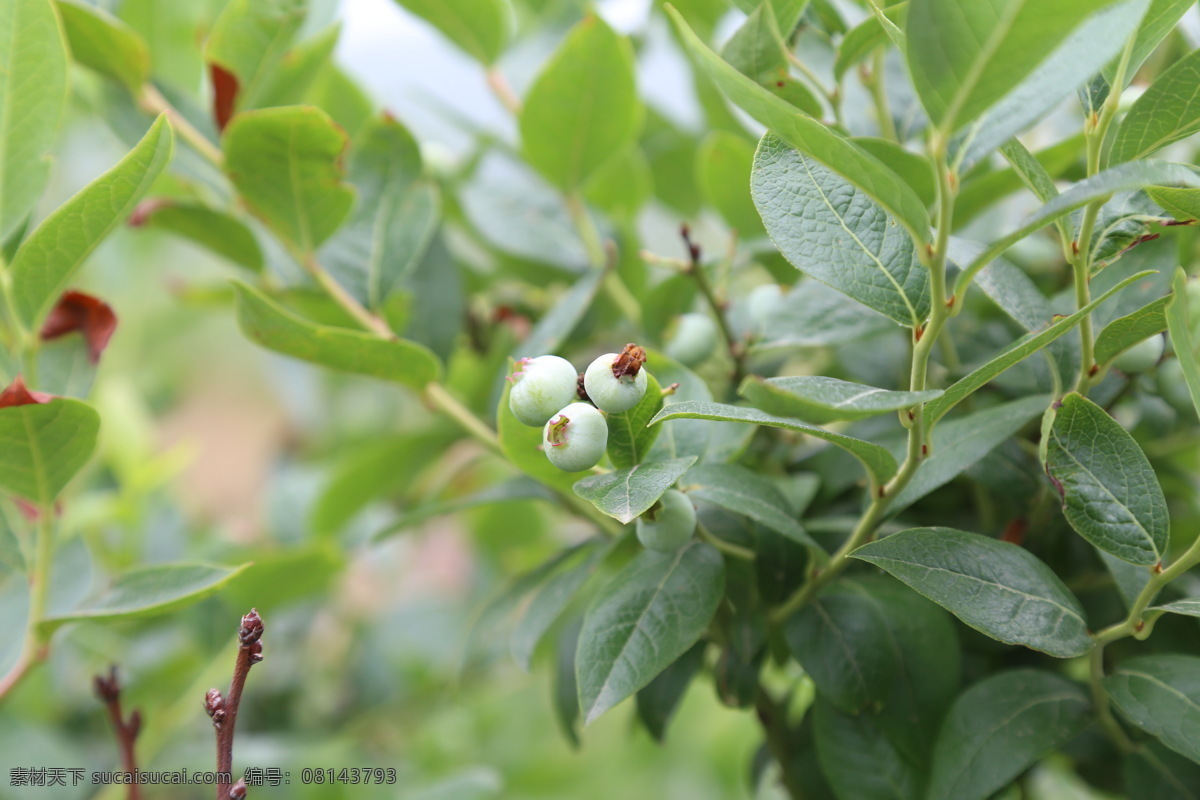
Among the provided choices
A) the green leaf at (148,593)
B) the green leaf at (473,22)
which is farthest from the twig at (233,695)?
the green leaf at (473,22)

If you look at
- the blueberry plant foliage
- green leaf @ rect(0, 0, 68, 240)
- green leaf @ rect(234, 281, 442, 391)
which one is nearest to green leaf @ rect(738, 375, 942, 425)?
the blueberry plant foliage

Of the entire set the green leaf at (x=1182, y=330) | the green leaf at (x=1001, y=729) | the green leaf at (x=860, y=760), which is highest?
the green leaf at (x=1182, y=330)

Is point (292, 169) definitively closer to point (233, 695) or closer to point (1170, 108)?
A: point (233, 695)

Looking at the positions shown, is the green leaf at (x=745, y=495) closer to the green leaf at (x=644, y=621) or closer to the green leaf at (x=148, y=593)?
the green leaf at (x=644, y=621)

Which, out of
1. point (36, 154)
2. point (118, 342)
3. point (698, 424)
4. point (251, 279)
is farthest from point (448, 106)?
point (118, 342)

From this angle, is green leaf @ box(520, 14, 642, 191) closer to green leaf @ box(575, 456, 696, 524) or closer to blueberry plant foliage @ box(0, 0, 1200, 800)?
blueberry plant foliage @ box(0, 0, 1200, 800)

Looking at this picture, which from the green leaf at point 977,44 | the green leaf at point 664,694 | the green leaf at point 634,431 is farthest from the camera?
the green leaf at point 664,694

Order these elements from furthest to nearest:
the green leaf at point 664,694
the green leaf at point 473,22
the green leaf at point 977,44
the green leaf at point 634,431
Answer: the green leaf at point 473,22
the green leaf at point 664,694
the green leaf at point 634,431
the green leaf at point 977,44
